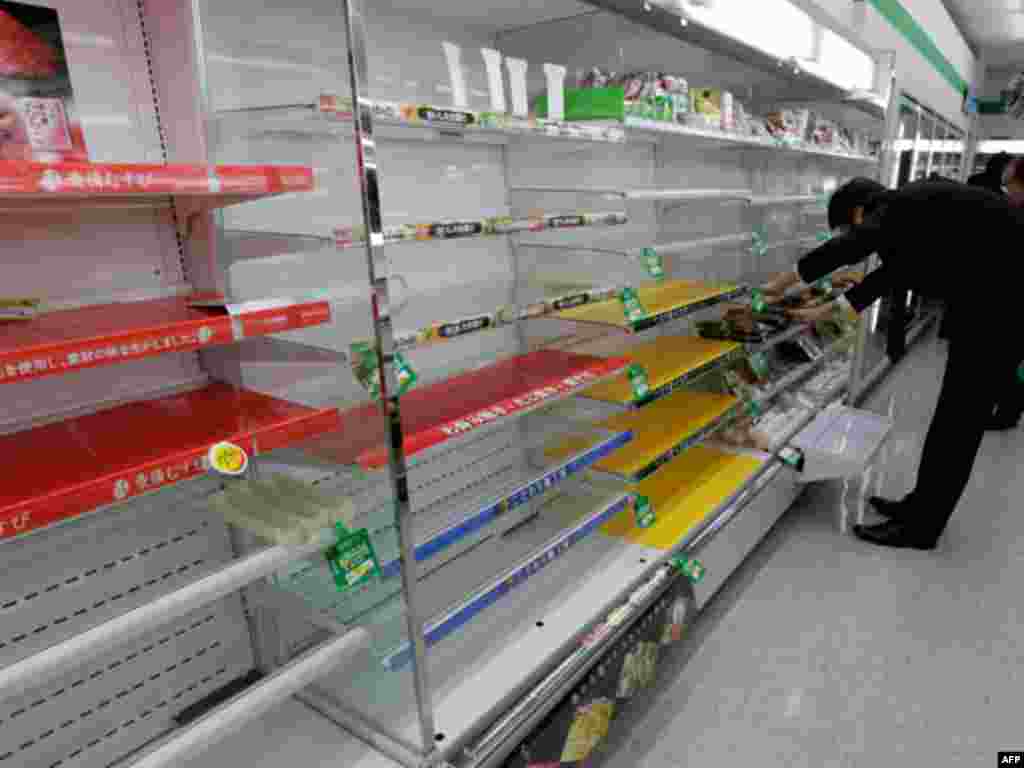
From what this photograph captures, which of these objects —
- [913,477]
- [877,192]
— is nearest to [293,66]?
[877,192]

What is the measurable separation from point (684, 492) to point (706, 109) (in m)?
1.68

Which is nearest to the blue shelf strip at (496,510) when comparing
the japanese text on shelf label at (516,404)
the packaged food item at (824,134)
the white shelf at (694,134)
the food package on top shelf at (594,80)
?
the japanese text on shelf label at (516,404)

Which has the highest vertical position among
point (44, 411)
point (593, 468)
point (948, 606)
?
point (44, 411)

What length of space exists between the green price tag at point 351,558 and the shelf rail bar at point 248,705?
0.54ft

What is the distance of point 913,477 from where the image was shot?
4016mm

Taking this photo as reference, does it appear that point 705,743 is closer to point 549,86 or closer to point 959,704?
point 959,704

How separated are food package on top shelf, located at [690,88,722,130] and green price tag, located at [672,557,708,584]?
5.65 ft

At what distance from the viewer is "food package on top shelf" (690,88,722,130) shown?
2701 millimetres

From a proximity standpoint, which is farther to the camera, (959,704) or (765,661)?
(765,661)

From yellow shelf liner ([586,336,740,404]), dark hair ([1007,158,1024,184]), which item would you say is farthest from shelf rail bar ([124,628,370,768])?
dark hair ([1007,158,1024,184])

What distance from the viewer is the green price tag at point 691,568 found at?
2.41 metres

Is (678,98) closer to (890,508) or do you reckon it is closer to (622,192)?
(622,192)

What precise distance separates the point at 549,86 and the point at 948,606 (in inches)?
105

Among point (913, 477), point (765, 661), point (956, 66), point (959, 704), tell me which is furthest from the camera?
point (956, 66)
